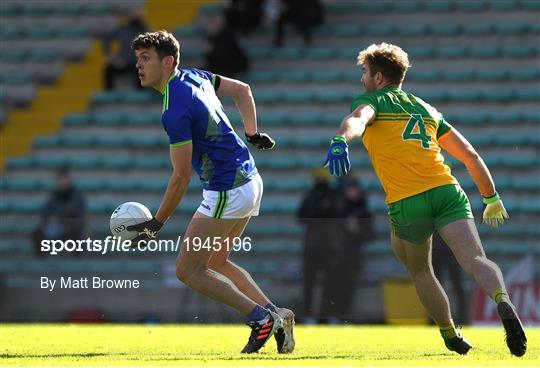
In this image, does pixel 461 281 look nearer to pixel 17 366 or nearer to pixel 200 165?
pixel 200 165

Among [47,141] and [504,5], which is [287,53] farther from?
[47,141]

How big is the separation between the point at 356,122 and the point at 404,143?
1.97 ft

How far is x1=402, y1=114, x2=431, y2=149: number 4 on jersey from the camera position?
805 cm

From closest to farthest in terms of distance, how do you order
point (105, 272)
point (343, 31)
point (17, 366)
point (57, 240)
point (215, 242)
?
point (17, 366)
point (215, 242)
point (105, 272)
point (57, 240)
point (343, 31)

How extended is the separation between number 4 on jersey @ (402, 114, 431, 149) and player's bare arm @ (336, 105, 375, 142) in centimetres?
26

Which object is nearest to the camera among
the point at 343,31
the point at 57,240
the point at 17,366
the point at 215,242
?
the point at 17,366

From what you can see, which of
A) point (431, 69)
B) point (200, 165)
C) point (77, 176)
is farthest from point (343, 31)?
point (200, 165)

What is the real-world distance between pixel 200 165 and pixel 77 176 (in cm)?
978

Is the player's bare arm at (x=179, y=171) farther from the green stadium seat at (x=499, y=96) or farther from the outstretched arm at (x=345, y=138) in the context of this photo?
the green stadium seat at (x=499, y=96)

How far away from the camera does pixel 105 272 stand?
10.6 m

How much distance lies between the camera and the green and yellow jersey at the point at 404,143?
8.04 m

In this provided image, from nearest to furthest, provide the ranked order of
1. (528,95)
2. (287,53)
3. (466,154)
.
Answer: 1. (466,154)
2. (528,95)
3. (287,53)

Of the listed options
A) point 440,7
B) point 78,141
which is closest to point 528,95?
point 440,7

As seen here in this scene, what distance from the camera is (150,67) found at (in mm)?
8234
